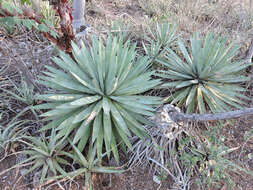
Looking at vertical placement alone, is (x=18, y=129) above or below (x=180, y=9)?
below

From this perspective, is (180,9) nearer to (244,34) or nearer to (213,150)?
(244,34)

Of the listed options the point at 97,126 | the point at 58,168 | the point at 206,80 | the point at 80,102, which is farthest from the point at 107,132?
the point at 206,80

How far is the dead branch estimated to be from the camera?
1556 mm

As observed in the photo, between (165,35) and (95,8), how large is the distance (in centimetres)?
221

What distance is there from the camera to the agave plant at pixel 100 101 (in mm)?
1718

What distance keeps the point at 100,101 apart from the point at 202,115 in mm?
875

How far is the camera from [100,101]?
1.84 m

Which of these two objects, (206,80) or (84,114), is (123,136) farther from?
(206,80)

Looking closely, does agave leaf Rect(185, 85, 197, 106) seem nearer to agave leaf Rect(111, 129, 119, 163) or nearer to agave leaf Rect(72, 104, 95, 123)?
agave leaf Rect(111, 129, 119, 163)

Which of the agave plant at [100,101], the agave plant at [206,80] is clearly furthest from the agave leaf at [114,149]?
the agave plant at [206,80]

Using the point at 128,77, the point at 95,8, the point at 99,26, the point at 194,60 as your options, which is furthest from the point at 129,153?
the point at 95,8

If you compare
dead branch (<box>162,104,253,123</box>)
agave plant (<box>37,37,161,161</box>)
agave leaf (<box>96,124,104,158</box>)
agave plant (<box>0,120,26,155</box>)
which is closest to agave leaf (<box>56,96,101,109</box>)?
agave plant (<box>37,37,161,161</box>)

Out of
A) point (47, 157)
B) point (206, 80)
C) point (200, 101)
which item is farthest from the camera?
point (206, 80)

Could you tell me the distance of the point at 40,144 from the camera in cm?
175
